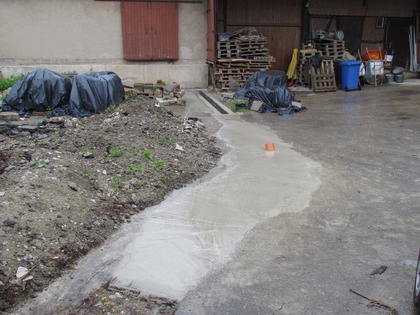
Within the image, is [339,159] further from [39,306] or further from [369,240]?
[39,306]

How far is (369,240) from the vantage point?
14.3ft

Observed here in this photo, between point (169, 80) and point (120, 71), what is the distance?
6.03ft

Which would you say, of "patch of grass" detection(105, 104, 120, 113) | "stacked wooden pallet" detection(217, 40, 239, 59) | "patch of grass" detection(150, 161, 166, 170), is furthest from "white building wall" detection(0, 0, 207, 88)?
"patch of grass" detection(150, 161, 166, 170)

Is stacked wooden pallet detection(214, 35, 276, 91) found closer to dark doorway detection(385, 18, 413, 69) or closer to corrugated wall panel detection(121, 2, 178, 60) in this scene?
corrugated wall panel detection(121, 2, 178, 60)

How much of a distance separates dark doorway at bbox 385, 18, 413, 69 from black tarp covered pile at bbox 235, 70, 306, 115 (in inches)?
308

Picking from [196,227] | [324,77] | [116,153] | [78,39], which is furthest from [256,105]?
[78,39]

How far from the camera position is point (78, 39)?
46.8ft

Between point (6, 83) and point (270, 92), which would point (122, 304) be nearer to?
point (270, 92)

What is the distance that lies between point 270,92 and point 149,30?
226 inches

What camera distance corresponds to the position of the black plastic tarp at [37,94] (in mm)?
10203

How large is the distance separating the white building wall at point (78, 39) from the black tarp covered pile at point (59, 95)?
13.5ft

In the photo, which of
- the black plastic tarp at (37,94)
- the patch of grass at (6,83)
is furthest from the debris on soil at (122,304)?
the patch of grass at (6,83)

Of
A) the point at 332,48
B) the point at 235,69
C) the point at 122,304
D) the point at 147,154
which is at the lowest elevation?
the point at 122,304

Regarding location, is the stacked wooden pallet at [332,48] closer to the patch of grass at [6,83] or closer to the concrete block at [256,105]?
the concrete block at [256,105]
